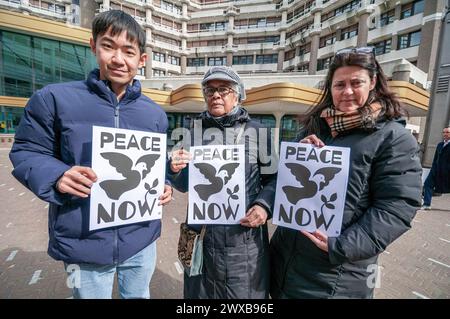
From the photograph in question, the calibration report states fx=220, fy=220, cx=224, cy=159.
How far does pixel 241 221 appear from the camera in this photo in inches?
60.4

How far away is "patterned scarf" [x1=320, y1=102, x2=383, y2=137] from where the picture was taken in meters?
1.28

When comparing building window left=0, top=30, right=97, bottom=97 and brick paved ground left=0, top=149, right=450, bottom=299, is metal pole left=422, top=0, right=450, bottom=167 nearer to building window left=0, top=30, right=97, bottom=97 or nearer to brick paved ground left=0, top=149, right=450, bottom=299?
brick paved ground left=0, top=149, right=450, bottom=299

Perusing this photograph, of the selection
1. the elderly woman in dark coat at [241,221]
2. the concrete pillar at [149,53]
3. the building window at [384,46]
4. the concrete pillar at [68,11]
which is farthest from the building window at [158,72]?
the elderly woman in dark coat at [241,221]

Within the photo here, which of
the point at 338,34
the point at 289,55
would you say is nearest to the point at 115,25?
the point at 338,34

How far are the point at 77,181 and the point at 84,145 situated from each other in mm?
232

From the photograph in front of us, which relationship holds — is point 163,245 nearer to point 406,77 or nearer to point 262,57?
point 406,77

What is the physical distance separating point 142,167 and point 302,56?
37.0 m

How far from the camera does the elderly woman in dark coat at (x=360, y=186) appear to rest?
1205 millimetres

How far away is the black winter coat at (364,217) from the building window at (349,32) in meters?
32.4

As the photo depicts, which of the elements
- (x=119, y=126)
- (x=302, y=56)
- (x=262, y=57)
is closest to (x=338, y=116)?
(x=119, y=126)

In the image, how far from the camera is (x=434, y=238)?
14.0ft

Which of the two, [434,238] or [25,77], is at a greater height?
[25,77]

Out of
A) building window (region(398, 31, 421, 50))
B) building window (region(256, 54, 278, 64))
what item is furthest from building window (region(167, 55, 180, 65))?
building window (region(398, 31, 421, 50))
